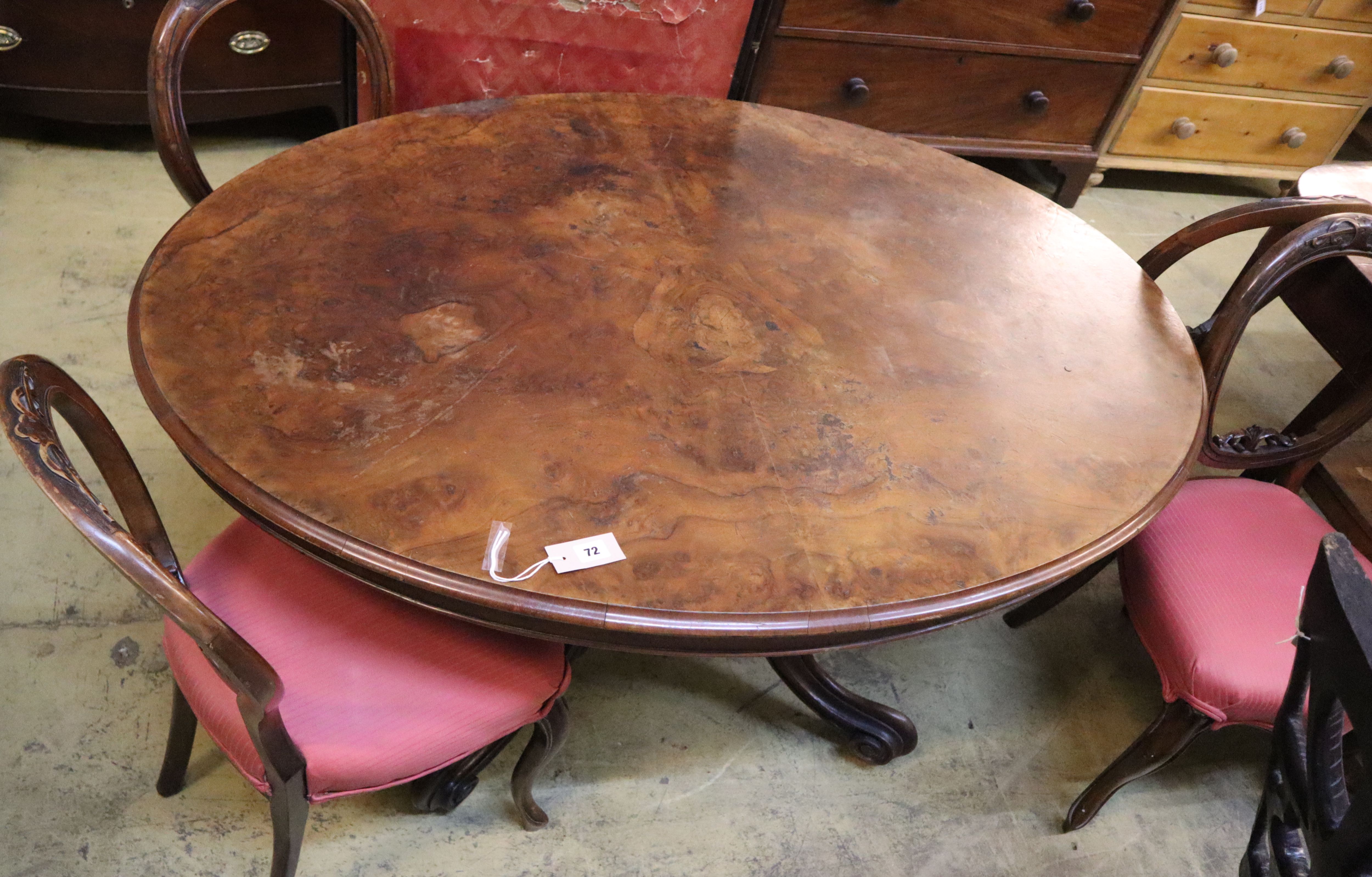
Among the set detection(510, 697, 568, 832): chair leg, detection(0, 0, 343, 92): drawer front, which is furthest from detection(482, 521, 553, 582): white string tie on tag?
detection(0, 0, 343, 92): drawer front

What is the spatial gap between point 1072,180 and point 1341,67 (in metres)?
0.84

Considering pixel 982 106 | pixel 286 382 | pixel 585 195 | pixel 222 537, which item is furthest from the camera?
pixel 982 106

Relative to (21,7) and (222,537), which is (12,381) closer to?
(222,537)

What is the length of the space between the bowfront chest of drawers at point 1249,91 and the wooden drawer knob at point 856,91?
843 mm

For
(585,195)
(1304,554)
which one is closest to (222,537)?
(585,195)

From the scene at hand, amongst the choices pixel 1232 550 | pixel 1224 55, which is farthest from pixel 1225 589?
pixel 1224 55

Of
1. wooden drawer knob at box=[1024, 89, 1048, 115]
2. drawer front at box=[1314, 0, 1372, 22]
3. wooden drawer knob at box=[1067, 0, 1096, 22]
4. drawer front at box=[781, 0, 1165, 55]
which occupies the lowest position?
wooden drawer knob at box=[1024, 89, 1048, 115]

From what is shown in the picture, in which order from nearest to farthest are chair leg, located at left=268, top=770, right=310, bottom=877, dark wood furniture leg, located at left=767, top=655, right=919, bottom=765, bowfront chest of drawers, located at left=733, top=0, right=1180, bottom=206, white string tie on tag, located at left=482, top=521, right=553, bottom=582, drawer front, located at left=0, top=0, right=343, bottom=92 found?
white string tie on tag, located at left=482, top=521, right=553, bottom=582 < chair leg, located at left=268, top=770, right=310, bottom=877 < dark wood furniture leg, located at left=767, top=655, right=919, bottom=765 < drawer front, located at left=0, top=0, right=343, bottom=92 < bowfront chest of drawers, located at left=733, top=0, right=1180, bottom=206

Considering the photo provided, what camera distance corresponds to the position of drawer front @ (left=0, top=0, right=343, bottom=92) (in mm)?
2354

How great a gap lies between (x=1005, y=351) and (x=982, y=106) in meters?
1.82

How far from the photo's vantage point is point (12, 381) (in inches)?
35.7

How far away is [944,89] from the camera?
9.12 feet

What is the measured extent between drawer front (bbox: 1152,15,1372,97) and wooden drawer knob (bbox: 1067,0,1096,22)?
346 millimetres

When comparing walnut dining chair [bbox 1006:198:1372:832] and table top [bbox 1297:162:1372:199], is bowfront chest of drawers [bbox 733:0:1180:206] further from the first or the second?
walnut dining chair [bbox 1006:198:1372:832]
